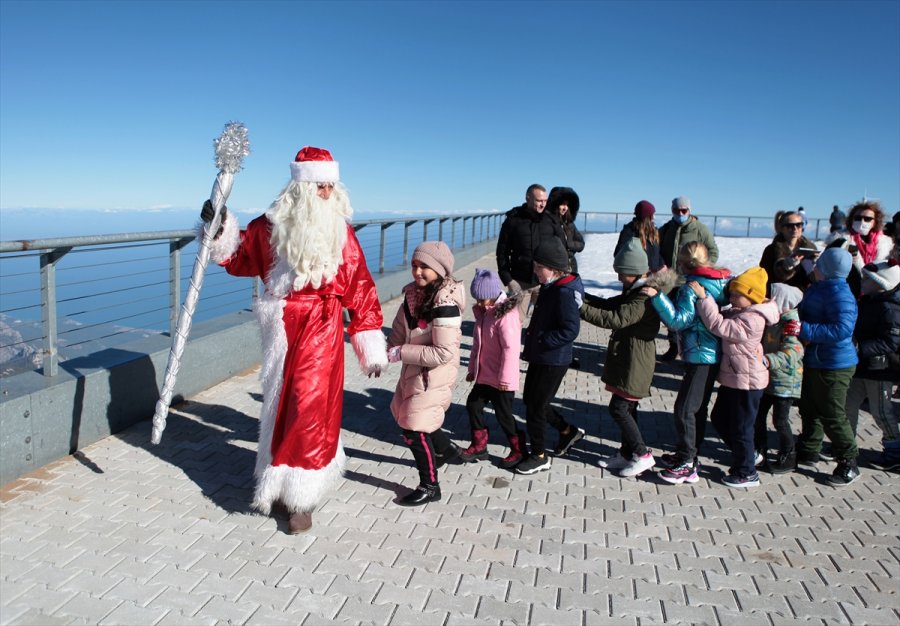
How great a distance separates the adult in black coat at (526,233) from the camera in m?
6.33

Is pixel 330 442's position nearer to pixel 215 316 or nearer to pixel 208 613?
pixel 208 613

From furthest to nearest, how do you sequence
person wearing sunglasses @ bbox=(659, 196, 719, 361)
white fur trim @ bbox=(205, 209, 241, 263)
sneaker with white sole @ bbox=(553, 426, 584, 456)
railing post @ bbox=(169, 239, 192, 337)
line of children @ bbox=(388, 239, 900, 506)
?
person wearing sunglasses @ bbox=(659, 196, 719, 361), railing post @ bbox=(169, 239, 192, 337), sneaker with white sole @ bbox=(553, 426, 584, 456), line of children @ bbox=(388, 239, 900, 506), white fur trim @ bbox=(205, 209, 241, 263)

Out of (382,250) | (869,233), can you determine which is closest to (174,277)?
(382,250)

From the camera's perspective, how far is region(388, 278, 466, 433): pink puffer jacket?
149 inches

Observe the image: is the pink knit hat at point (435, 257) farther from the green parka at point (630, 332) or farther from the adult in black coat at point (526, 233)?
the adult in black coat at point (526, 233)

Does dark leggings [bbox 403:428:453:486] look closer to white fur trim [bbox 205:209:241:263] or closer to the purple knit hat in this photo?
the purple knit hat

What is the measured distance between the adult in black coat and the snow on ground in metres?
6.50

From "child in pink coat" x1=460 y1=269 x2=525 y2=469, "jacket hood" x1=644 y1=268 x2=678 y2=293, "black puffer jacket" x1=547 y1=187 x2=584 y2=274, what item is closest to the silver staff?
"child in pink coat" x1=460 y1=269 x2=525 y2=469

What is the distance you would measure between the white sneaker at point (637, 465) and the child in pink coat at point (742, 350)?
520 millimetres

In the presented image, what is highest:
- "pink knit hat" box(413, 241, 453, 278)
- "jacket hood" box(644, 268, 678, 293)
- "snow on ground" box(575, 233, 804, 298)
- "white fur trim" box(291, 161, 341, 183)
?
"white fur trim" box(291, 161, 341, 183)

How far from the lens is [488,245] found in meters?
22.1

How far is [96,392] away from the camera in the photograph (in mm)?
4375

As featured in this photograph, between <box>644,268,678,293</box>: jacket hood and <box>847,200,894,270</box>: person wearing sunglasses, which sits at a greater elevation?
<box>847,200,894,270</box>: person wearing sunglasses

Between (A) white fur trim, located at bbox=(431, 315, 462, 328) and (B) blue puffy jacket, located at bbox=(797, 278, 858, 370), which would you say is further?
(B) blue puffy jacket, located at bbox=(797, 278, 858, 370)
